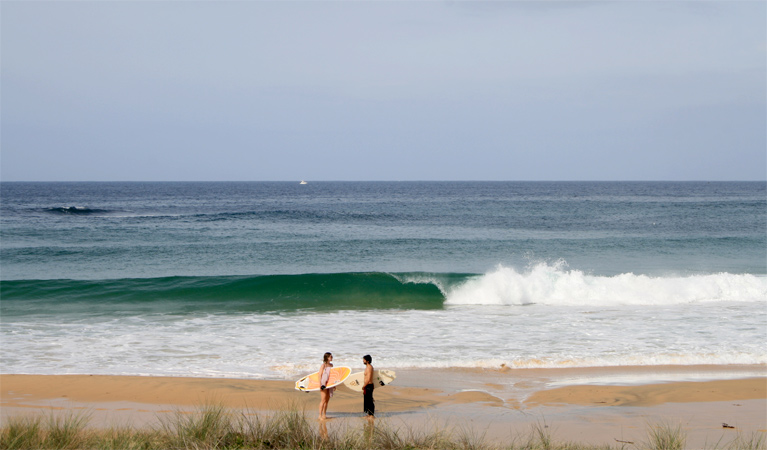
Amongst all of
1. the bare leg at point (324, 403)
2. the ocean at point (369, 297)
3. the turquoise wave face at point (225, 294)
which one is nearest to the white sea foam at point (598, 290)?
the ocean at point (369, 297)

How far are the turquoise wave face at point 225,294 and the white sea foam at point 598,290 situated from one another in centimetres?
160

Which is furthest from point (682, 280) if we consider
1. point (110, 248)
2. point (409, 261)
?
point (110, 248)

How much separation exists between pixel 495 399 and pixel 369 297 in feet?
34.7

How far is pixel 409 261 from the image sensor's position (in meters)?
25.0

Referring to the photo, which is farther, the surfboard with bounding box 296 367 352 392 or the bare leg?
the surfboard with bounding box 296 367 352 392

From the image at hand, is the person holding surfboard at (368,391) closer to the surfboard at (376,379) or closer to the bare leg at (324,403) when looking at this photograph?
the surfboard at (376,379)

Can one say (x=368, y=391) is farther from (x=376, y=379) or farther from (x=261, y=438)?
(x=261, y=438)

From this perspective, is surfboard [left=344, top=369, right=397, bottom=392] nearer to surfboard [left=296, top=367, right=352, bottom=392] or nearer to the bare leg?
surfboard [left=296, top=367, right=352, bottom=392]

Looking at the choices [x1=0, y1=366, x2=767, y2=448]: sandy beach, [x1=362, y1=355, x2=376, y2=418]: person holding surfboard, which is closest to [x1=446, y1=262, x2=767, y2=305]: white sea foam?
[x1=0, y1=366, x2=767, y2=448]: sandy beach

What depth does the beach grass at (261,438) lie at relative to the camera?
5.96 m

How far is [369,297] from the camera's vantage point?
1934 cm

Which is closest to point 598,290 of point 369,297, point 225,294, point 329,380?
point 369,297

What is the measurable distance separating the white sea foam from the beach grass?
12.3 meters

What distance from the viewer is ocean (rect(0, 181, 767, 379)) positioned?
38.7 feet
